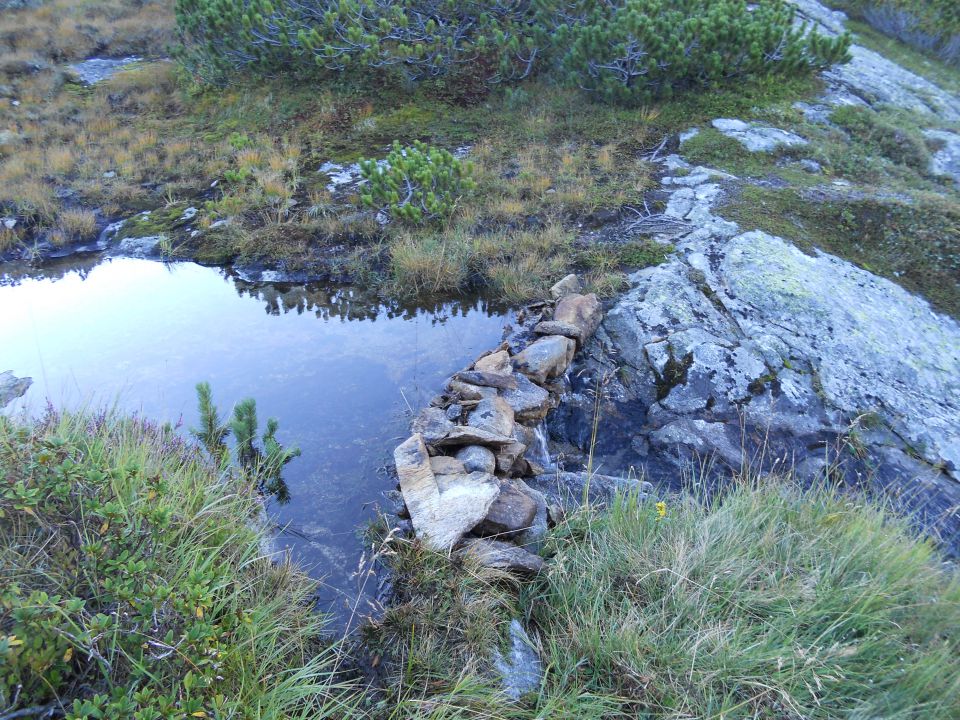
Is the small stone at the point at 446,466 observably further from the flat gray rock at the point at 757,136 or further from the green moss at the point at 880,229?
the flat gray rock at the point at 757,136

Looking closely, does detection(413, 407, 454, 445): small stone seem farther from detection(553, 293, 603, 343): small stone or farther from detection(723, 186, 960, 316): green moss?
detection(723, 186, 960, 316): green moss

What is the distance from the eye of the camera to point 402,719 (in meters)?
2.35

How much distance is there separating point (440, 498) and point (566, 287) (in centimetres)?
322

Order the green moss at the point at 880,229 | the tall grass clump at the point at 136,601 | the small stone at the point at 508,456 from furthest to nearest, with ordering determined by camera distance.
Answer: the green moss at the point at 880,229, the small stone at the point at 508,456, the tall grass clump at the point at 136,601

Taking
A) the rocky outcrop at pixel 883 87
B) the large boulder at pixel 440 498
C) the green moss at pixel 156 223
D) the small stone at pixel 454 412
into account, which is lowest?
the green moss at pixel 156 223

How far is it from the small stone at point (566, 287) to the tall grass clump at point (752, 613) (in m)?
3.05

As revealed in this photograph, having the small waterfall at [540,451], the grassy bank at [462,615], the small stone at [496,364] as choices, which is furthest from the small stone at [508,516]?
the small stone at [496,364]

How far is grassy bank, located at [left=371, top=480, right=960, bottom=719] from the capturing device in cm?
230

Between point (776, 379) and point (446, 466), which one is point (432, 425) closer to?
point (446, 466)

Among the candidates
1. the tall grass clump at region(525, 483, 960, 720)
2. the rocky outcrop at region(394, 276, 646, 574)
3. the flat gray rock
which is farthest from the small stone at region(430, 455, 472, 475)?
the flat gray rock

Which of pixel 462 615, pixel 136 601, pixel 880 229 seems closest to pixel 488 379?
pixel 462 615

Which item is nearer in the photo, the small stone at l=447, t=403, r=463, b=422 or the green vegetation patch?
the small stone at l=447, t=403, r=463, b=422

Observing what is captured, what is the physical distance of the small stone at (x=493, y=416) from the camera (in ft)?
13.7

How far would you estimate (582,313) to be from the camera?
549 cm
